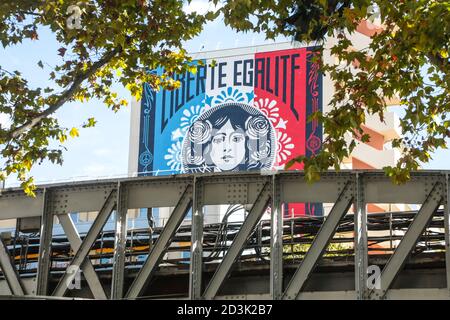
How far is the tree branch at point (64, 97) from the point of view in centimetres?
1655

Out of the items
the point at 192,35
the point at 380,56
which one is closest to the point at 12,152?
the point at 192,35

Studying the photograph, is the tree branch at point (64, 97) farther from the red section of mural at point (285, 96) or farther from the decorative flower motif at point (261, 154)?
the decorative flower motif at point (261, 154)

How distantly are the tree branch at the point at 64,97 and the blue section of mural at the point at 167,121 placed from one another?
51220mm

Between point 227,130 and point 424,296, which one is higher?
point 227,130

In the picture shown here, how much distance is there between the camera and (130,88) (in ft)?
63.5

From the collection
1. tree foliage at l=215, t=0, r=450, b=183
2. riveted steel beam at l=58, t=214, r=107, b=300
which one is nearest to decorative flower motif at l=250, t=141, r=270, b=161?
riveted steel beam at l=58, t=214, r=107, b=300

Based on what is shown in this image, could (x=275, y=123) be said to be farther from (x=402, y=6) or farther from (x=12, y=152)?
(x=402, y=6)

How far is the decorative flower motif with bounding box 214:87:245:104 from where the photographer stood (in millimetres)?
68875

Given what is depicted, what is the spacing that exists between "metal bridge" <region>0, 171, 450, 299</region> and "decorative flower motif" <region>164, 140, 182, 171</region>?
154 ft

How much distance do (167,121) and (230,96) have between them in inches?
221

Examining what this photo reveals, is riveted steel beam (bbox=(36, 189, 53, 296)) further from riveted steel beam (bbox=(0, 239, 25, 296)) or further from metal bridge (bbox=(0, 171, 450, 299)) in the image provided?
riveted steel beam (bbox=(0, 239, 25, 296))

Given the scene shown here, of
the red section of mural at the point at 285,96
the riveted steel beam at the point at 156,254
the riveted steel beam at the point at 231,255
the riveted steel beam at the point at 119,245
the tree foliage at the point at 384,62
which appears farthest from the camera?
the red section of mural at the point at 285,96

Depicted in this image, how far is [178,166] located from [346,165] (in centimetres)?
1316

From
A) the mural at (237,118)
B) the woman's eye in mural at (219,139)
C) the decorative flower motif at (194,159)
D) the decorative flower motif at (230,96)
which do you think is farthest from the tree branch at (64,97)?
the decorative flower motif at (230,96)
